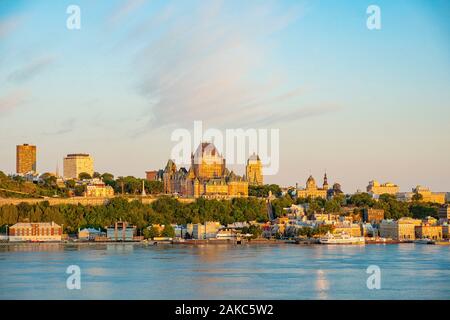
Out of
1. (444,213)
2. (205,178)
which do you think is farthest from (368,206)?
(205,178)

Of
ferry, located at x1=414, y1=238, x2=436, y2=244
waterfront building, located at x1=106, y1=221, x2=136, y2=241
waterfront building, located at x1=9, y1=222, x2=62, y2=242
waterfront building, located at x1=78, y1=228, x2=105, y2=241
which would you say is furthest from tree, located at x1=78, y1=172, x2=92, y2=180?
ferry, located at x1=414, y1=238, x2=436, y2=244

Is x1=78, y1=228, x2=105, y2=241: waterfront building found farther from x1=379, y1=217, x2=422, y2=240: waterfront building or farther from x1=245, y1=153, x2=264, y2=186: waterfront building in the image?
x1=245, y1=153, x2=264, y2=186: waterfront building

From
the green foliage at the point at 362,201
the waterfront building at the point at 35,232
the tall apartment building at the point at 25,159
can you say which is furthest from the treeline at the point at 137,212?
the tall apartment building at the point at 25,159

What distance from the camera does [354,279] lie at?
1578 centimetres

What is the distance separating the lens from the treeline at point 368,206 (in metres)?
37.8

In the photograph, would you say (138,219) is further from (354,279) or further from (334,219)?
(354,279)

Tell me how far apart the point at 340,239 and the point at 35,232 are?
851 cm

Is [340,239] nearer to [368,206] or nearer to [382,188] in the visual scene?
[368,206]

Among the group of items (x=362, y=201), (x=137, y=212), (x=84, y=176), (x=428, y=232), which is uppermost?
(x=84, y=176)

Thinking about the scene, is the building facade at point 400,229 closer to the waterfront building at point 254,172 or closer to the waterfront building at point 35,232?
the waterfront building at point 35,232

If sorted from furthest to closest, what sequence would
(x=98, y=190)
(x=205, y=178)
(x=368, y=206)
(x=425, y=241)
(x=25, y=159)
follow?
(x=25, y=159) → (x=205, y=178) → (x=98, y=190) → (x=368, y=206) → (x=425, y=241)

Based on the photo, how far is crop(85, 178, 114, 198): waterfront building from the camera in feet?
132

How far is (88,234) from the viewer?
31.9 metres
